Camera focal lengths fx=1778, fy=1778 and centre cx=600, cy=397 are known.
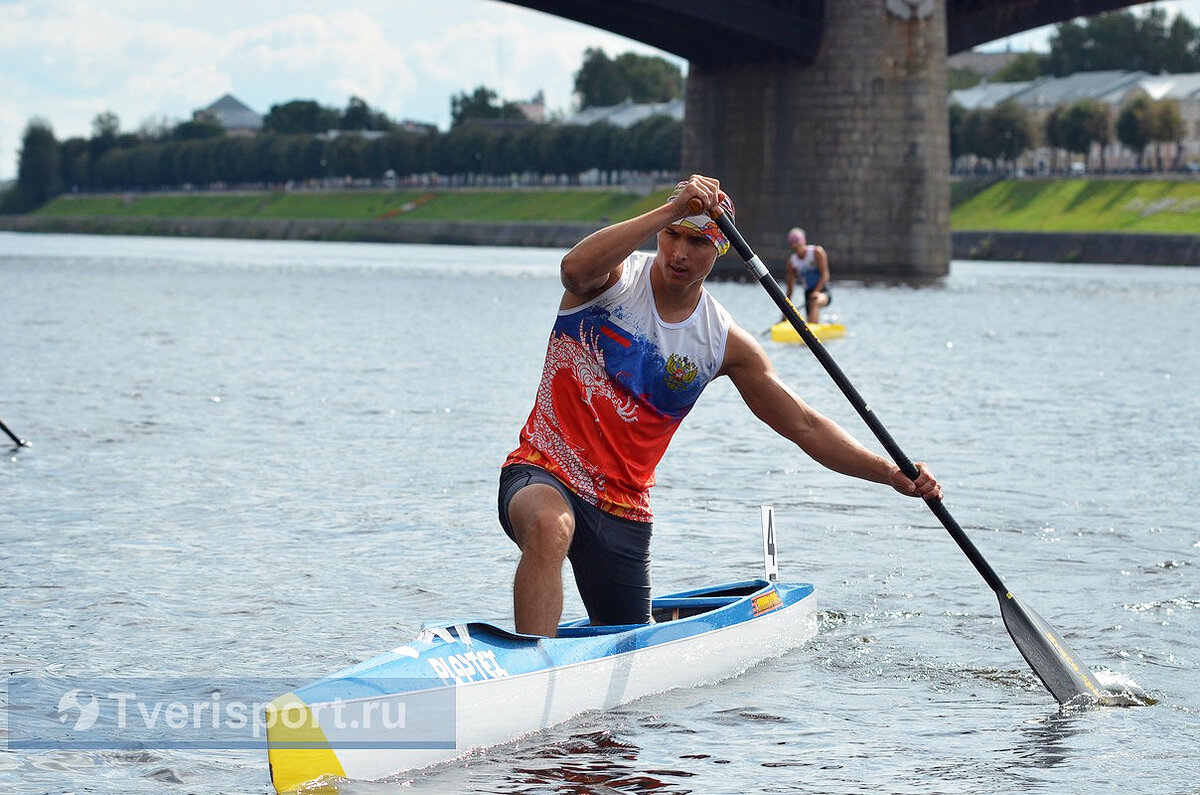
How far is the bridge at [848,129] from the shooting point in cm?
6247

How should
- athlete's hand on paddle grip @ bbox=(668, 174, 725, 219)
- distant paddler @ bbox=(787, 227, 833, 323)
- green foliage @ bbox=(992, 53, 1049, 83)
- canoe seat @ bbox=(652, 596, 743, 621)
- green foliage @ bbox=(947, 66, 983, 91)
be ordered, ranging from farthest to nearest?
1. green foliage @ bbox=(947, 66, 983, 91)
2. green foliage @ bbox=(992, 53, 1049, 83)
3. distant paddler @ bbox=(787, 227, 833, 323)
4. canoe seat @ bbox=(652, 596, 743, 621)
5. athlete's hand on paddle grip @ bbox=(668, 174, 725, 219)

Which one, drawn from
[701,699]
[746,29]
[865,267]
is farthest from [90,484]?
[865,267]

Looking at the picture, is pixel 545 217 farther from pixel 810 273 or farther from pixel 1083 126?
pixel 810 273

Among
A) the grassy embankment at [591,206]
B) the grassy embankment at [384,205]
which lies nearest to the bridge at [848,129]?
the grassy embankment at [591,206]

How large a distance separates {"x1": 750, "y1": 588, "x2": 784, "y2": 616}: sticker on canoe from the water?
29cm

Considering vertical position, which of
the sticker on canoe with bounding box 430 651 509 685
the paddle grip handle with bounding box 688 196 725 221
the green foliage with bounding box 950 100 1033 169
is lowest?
the sticker on canoe with bounding box 430 651 509 685

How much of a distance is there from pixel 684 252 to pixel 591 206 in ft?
371

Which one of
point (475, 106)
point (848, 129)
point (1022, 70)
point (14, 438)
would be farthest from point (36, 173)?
point (14, 438)

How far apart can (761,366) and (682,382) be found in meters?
0.43

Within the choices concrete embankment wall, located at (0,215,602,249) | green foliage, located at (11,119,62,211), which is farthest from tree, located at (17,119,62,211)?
concrete embankment wall, located at (0,215,602,249)

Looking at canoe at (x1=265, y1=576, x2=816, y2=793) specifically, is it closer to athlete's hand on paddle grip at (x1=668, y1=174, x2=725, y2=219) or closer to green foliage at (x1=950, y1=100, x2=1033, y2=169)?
athlete's hand on paddle grip at (x1=668, y1=174, x2=725, y2=219)

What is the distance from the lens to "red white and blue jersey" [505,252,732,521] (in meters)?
7.14

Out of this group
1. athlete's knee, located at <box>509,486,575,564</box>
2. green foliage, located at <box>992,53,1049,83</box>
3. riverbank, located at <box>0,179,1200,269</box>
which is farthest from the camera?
green foliage, located at <box>992,53,1049,83</box>

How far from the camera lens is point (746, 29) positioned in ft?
189
